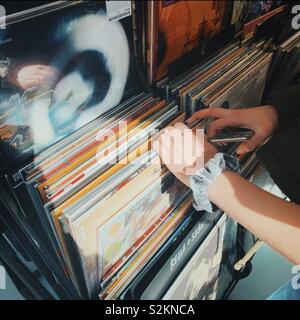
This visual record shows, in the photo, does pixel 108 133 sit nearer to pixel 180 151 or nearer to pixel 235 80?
pixel 180 151

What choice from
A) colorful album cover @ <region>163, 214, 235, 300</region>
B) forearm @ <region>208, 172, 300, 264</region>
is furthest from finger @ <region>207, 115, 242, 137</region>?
colorful album cover @ <region>163, 214, 235, 300</region>

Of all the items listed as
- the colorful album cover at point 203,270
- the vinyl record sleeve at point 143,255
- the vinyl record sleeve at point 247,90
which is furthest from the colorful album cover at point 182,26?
the colorful album cover at point 203,270

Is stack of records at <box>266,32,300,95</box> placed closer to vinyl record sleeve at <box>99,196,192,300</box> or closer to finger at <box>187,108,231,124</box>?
finger at <box>187,108,231,124</box>

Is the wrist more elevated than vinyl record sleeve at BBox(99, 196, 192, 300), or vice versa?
the wrist

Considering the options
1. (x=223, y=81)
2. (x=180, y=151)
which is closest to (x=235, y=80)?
(x=223, y=81)

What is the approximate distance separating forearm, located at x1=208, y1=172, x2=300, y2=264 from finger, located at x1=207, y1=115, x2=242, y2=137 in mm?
228

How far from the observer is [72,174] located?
2.66ft

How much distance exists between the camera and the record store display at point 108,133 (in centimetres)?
72

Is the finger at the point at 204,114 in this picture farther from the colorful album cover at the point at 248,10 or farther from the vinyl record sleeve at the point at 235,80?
the colorful album cover at the point at 248,10

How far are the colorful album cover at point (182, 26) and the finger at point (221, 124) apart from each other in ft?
0.87

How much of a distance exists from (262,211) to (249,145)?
1.29 ft

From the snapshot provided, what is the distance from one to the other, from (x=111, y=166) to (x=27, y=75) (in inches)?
13.1

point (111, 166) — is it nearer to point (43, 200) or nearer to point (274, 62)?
point (43, 200)

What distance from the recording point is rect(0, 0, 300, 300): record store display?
2.37 feet
